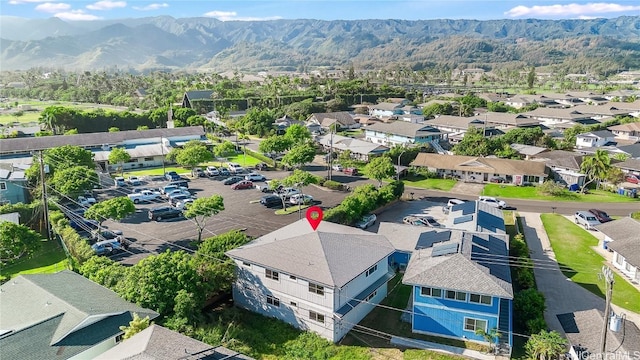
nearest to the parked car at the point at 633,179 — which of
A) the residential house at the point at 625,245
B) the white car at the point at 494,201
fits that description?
the white car at the point at 494,201

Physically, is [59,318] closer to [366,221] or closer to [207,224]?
[207,224]

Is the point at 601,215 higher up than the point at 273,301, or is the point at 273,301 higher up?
the point at 601,215

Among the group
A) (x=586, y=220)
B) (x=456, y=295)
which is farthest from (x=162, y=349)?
(x=586, y=220)

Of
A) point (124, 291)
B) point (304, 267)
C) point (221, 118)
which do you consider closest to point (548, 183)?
point (304, 267)

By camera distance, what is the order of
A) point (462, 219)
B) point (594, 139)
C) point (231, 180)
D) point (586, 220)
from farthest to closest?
1. point (594, 139)
2. point (231, 180)
3. point (586, 220)
4. point (462, 219)

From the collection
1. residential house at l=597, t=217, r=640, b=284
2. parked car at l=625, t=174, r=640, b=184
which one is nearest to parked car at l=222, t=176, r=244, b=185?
residential house at l=597, t=217, r=640, b=284

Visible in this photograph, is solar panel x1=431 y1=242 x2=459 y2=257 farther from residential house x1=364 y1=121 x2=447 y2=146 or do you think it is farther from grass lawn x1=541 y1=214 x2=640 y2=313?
residential house x1=364 y1=121 x2=447 y2=146

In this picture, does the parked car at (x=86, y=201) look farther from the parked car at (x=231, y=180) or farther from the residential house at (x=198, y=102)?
the residential house at (x=198, y=102)
